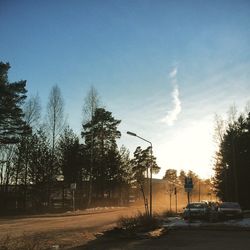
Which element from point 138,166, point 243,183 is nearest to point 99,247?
point 243,183

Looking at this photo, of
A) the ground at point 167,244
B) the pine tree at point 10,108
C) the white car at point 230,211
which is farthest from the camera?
the pine tree at point 10,108

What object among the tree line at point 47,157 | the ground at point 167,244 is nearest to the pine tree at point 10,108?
the tree line at point 47,157

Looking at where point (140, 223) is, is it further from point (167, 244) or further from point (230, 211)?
point (230, 211)

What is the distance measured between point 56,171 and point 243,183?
84.6 ft

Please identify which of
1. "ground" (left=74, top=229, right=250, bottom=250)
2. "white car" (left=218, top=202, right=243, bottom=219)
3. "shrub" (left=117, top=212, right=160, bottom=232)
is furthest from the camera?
"white car" (left=218, top=202, right=243, bottom=219)

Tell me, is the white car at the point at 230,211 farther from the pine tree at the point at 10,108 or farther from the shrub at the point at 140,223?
the pine tree at the point at 10,108

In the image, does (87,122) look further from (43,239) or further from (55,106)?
(43,239)

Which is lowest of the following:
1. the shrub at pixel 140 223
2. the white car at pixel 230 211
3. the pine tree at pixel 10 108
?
the shrub at pixel 140 223

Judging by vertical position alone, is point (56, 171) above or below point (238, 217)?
above

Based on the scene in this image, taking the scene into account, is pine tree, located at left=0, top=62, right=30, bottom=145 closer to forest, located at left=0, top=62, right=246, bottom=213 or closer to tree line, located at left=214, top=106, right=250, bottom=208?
forest, located at left=0, top=62, right=246, bottom=213

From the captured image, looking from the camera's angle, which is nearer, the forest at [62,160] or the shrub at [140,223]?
the shrub at [140,223]

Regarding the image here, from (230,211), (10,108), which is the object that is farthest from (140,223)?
(10,108)

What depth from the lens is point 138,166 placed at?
10850 centimetres

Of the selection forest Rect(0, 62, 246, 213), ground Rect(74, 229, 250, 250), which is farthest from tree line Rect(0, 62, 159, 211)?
ground Rect(74, 229, 250, 250)
